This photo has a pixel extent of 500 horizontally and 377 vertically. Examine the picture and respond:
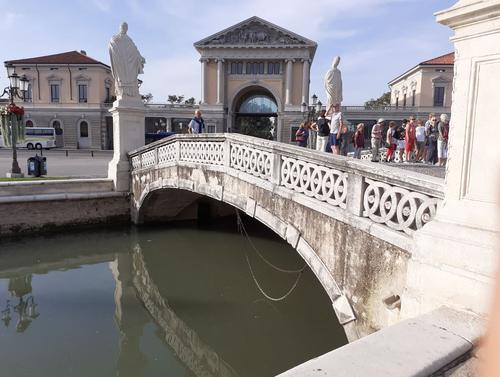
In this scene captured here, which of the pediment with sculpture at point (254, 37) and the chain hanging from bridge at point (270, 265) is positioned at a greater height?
the pediment with sculpture at point (254, 37)

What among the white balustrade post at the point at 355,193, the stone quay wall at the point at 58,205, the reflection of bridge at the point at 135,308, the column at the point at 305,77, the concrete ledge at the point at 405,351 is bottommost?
the reflection of bridge at the point at 135,308

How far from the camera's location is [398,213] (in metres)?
3.60

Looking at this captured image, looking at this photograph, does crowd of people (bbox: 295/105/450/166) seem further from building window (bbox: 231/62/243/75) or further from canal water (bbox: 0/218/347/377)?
building window (bbox: 231/62/243/75)

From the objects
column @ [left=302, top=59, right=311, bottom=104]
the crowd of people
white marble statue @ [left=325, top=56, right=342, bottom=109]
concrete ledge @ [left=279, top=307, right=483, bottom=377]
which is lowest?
concrete ledge @ [left=279, top=307, right=483, bottom=377]

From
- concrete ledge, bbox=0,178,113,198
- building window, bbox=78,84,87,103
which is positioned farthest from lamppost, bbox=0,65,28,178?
building window, bbox=78,84,87,103

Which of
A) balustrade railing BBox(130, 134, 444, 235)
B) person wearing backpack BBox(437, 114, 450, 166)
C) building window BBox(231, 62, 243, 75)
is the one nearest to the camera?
balustrade railing BBox(130, 134, 444, 235)

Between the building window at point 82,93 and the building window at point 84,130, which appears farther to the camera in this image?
the building window at point 84,130

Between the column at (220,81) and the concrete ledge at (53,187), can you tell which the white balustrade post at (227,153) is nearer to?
the concrete ledge at (53,187)

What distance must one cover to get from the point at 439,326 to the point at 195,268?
7304 mm

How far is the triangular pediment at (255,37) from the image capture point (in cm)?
4150

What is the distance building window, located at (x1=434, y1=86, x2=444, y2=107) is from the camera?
40472 mm

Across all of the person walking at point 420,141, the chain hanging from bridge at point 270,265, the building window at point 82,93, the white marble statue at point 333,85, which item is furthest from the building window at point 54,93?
the person walking at point 420,141

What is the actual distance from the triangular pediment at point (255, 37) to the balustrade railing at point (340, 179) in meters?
36.6

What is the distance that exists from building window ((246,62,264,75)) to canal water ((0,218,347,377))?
34578mm
